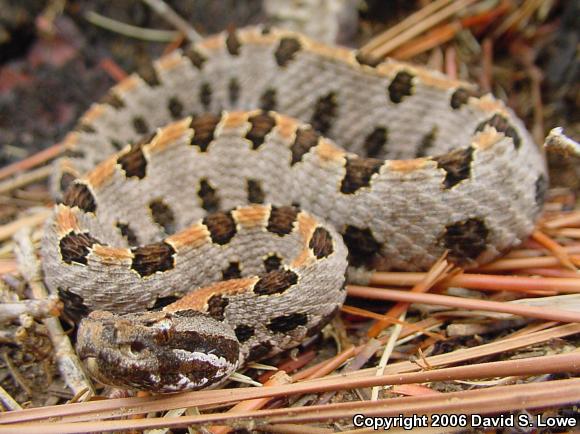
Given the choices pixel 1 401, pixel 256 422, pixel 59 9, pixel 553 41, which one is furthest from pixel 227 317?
pixel 59 9

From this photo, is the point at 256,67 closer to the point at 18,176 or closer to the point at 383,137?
the point at 383,137

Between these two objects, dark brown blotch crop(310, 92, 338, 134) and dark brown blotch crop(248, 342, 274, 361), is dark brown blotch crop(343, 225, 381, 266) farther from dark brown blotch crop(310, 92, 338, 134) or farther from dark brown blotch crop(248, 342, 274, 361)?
dark brown blotch crop(310, 92, 338, 134)

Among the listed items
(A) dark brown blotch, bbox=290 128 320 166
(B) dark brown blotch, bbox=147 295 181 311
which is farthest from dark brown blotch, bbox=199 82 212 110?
(B) dark brown blotch, bbox=147 295 181 311

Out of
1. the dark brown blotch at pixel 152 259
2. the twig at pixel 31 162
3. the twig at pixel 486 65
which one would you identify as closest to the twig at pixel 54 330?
the dark brown blotch at pixel 152 259

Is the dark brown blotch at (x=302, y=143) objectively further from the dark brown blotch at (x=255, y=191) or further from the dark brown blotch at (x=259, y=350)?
the dark brown blotch at (x=259, y=350)

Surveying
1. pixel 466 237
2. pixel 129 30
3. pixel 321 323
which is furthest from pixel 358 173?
pixel 129 30

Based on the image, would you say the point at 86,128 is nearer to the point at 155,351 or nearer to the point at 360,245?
the point at 360,245
